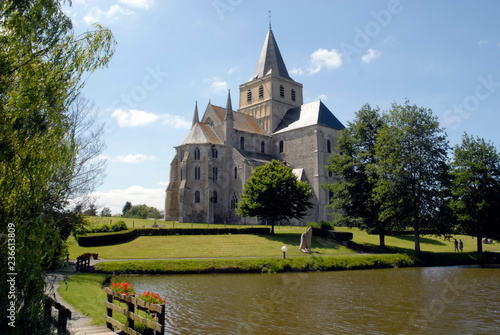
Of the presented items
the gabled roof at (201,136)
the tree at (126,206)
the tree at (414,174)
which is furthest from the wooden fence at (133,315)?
the tree at (126,206)

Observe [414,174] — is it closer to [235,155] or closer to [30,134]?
[235,155]

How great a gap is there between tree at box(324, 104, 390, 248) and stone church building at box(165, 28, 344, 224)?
397 inches

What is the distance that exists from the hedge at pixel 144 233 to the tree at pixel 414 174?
12.6m


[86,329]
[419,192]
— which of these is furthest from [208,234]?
[86,329]

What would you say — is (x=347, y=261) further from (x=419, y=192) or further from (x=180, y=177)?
(x=180, y=177)

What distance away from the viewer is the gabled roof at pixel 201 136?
52031mm

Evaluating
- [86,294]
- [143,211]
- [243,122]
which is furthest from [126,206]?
[86,294]

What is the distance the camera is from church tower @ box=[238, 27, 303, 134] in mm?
61250

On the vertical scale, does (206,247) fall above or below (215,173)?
below

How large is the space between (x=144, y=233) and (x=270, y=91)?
34221 millimetres

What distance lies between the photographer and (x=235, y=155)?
52094 millimetres

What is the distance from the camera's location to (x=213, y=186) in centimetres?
A: 5128

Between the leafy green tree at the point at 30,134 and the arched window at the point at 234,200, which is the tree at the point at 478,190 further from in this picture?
the leafy green tree at the point at 30,134

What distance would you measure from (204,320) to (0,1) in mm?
9511
